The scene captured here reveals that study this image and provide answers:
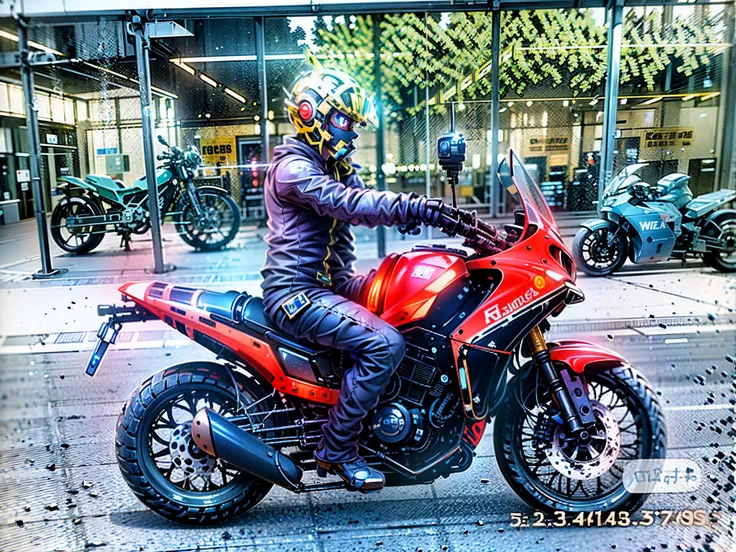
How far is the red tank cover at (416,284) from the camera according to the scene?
259cm

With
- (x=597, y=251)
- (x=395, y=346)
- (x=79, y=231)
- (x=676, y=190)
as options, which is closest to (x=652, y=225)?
(x=676, y=190)

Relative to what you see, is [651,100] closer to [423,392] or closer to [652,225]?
[652,225]

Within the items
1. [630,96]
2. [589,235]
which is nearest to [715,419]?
[589,235]

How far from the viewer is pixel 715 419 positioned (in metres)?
3.31

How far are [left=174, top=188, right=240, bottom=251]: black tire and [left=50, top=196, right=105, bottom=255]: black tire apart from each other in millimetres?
365

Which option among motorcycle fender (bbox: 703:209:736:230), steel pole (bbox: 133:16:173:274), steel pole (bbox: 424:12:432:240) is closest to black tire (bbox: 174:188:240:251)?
steel pole (bbox: 133:16:173:274)

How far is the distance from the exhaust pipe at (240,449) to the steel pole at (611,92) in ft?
6.50

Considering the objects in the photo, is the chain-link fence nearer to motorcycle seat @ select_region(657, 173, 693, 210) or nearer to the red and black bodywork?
motorcycle seat @ select_region(657, 173, 693, 210)

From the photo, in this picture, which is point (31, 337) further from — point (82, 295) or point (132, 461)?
point (132, 461)

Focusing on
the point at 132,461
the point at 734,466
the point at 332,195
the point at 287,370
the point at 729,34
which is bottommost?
the point at 734,466

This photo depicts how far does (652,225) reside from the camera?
A: 3209 millimetres

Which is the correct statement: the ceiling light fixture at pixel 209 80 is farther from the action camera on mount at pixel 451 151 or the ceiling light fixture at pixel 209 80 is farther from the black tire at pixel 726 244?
the black tire at pixel 726 244

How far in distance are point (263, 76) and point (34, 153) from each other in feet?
3.48

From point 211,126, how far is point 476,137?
1.29 metres
